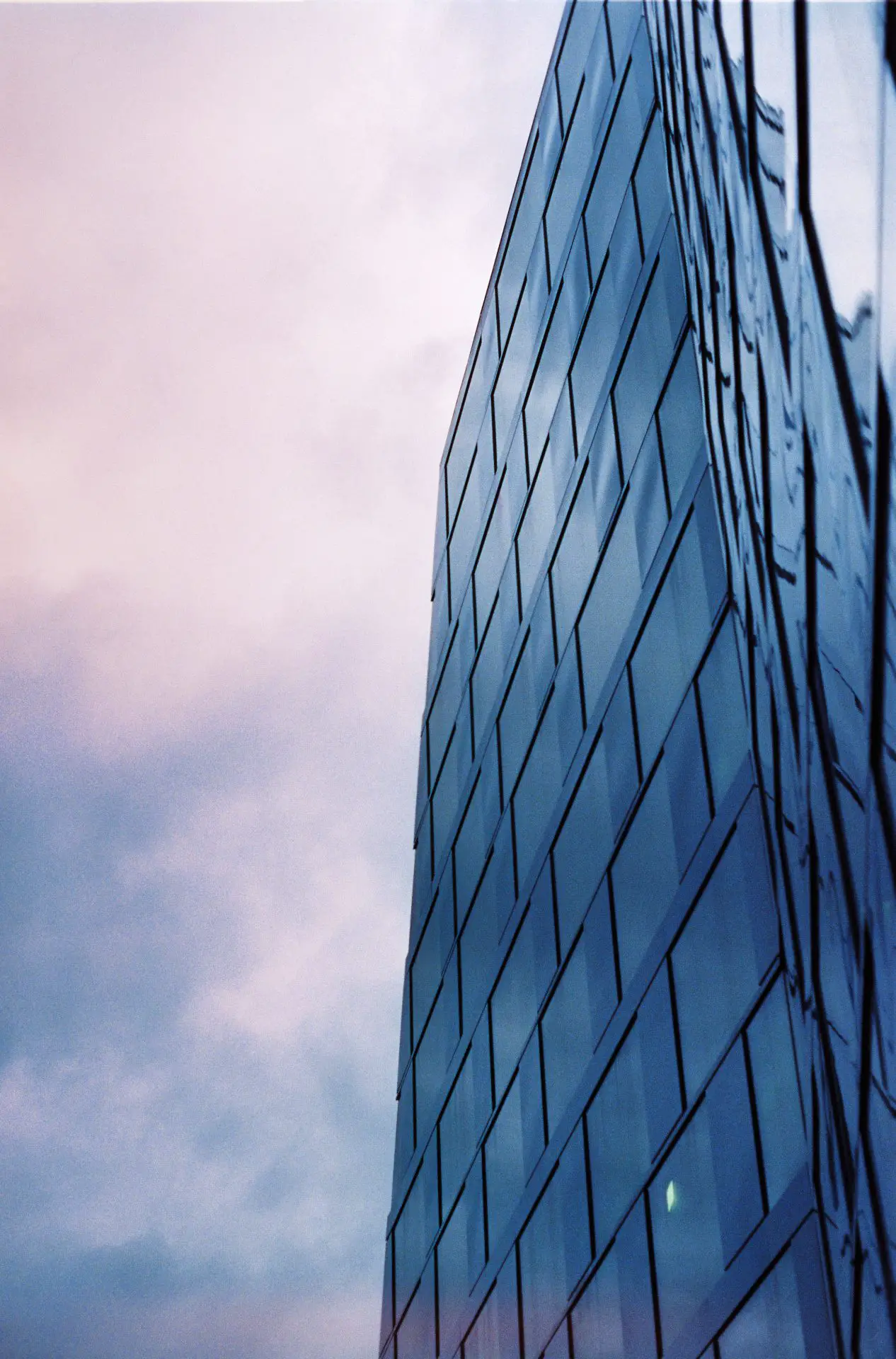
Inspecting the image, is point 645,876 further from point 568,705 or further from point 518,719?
point 518,719

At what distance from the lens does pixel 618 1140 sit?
18688 millimetres

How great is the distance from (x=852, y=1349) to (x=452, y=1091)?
17892 mm

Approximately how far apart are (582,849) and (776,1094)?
27.1 feet

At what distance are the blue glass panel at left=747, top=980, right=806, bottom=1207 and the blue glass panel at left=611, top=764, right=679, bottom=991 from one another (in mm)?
3370

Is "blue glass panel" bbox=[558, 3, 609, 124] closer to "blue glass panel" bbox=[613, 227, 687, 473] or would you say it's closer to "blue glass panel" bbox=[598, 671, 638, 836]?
"blue glass panel" bbox=[613, 227, 687, 473]

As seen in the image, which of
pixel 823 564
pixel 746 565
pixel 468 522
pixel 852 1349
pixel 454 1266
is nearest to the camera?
pixel 823 564

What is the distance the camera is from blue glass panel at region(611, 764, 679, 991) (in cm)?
1844

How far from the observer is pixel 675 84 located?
17.6m

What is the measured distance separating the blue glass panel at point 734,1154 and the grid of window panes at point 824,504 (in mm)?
1379

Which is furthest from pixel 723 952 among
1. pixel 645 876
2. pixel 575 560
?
pixel 575 560

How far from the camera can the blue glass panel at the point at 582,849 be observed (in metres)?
21.4

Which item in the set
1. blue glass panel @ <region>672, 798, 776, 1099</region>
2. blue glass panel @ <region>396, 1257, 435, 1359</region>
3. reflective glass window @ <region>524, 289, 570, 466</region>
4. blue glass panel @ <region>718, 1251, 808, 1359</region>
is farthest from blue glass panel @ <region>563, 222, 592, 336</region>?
blue glass panel @ <region>396, 1257, 435, 1359</region>

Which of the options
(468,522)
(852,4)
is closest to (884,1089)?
(852,4)

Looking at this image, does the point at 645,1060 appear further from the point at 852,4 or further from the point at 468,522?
the point at 468,522
